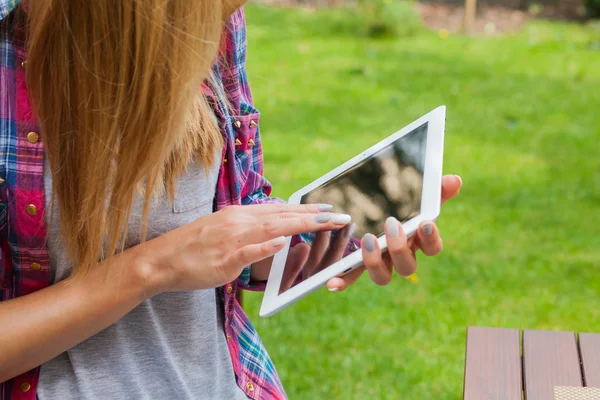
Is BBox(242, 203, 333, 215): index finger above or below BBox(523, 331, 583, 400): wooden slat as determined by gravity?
above

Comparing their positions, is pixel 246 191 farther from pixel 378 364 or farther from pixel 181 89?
pixel 378 364

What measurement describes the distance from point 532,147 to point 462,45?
2330 mm

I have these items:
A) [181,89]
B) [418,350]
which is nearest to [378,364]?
[418,350]

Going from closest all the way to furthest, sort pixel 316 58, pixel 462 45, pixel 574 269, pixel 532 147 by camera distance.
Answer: pixel 574 269, pixel 532 147, pixel 316 58, pixel 462 45

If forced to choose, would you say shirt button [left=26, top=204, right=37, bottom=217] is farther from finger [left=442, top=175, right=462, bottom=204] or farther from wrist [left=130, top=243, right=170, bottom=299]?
Answer: finger [left=442, top=175, right=462, bottom=204]

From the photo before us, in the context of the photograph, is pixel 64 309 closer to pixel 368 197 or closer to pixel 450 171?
pixel 368 197

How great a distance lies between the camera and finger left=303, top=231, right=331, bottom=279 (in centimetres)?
119

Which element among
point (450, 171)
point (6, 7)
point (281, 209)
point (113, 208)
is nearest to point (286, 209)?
point (281, 209)

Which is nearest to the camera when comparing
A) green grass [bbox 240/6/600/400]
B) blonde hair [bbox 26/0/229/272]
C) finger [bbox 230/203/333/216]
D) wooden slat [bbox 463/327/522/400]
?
blonde hair [bbox 26/0/229/272]

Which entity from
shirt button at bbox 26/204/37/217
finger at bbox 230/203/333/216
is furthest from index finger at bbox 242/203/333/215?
shirt button at bbox 26/204/37/217

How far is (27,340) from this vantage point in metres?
1.07

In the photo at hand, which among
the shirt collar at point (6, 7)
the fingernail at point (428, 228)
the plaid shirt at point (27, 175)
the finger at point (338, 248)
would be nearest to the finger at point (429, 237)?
the fingernail at point (428, 228)

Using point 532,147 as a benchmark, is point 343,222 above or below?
above

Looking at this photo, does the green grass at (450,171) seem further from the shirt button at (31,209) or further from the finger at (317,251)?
the shirt button at (31,209)
